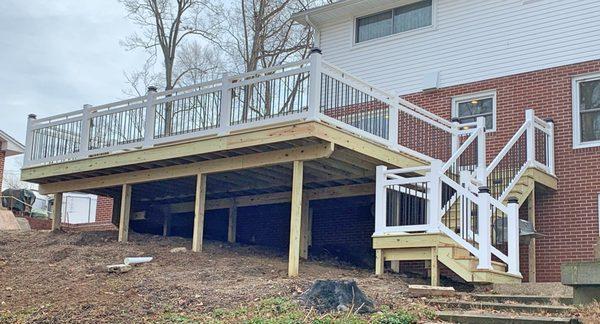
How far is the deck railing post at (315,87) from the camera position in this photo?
10.5m

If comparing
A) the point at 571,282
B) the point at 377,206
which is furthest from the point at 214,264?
the point at 571,282

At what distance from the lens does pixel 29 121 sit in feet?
48.9

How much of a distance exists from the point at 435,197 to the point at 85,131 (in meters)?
7.03

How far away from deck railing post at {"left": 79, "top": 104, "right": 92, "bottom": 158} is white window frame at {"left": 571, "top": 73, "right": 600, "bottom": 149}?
351 inches

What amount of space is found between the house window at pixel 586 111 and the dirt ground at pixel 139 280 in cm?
479

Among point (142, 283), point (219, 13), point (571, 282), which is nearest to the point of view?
point (571, 282)

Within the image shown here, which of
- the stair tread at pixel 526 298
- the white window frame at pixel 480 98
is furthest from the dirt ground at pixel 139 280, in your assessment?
the white window frame at pixel 480 98

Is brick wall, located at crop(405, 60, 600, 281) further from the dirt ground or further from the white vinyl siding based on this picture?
the dirt ground

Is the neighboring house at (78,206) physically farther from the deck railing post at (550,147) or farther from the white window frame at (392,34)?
the deck railing post at (550,147)

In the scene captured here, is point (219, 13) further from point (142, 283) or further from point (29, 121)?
point (142, 283)

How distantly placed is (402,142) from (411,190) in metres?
1.71

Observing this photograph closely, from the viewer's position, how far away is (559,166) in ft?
43.2

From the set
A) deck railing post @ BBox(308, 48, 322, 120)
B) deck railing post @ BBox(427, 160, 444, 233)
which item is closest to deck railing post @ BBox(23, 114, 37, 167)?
deck railing post @ BBox(308, 48, 322, 120)

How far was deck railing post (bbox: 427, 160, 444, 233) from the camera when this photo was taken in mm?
10312
